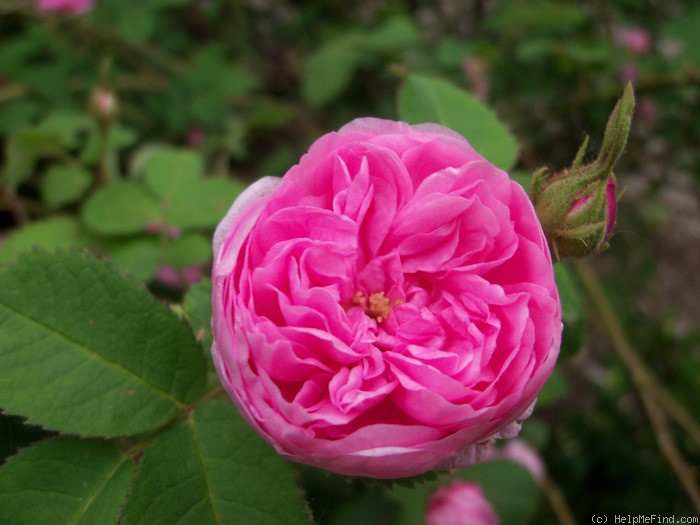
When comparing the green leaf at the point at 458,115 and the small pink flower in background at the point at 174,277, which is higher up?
the green leaf at the point at 458,115

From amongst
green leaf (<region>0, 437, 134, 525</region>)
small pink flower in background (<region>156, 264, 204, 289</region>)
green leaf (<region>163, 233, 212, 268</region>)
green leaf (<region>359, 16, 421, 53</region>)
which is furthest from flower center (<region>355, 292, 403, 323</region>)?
green leaf (<region>359, 16, 421, 53</region>)

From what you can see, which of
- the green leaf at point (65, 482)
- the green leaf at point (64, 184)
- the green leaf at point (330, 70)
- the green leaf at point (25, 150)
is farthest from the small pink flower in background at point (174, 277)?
the green leaf at point (65, 482)

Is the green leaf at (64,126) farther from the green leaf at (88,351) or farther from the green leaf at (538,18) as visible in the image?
the green leaf at (538,18)

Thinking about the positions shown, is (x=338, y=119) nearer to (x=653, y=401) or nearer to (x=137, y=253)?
(x=137, y=253)

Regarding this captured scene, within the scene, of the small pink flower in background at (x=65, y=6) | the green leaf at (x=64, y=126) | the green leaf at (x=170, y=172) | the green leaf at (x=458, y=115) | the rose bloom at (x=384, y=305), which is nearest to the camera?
the rose bloom at (x=384, y=305)

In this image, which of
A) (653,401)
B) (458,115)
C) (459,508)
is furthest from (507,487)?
(458,115)

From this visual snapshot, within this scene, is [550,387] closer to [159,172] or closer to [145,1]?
[159,172]
